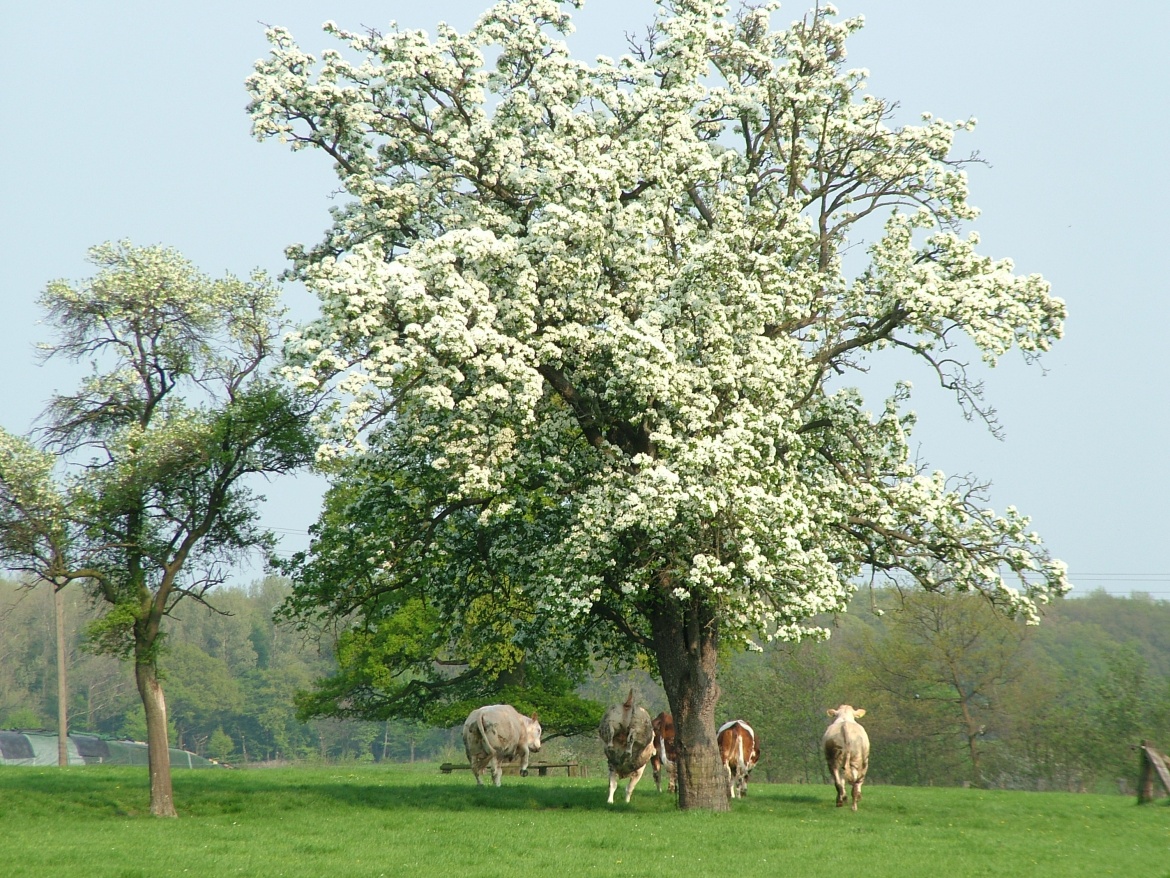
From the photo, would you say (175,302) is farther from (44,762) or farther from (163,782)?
(44,762)

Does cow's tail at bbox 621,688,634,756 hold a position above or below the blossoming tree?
below

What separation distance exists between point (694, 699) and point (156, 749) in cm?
1206

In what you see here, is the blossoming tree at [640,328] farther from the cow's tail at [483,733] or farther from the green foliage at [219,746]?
the green foliage at [219,746]

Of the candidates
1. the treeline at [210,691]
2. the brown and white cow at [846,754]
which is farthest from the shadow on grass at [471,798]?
the treeline at [210,691]

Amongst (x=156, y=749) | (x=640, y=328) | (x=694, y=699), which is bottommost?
(x=156, y=749)

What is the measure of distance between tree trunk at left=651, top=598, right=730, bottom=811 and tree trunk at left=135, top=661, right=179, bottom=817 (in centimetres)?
1137

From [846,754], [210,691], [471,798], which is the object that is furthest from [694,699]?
[210,691]

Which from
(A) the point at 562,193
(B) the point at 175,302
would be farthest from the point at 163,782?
(A) the point at 562,193

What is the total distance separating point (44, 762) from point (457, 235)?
58.3 metres

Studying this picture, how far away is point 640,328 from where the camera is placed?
22.7m

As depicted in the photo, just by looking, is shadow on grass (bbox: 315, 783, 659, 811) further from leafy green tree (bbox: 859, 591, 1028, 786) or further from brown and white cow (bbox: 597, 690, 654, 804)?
leafy green tree (bbox: 859, 591, 1028, 786)

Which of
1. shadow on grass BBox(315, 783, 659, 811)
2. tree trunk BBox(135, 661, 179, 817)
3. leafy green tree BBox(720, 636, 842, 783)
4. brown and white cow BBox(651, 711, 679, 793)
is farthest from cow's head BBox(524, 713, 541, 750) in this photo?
leafy green tree BBox(720, 636, 842, 783)

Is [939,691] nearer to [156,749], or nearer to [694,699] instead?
[694,699]

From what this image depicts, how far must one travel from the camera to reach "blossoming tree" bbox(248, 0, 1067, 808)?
21.7 meters
